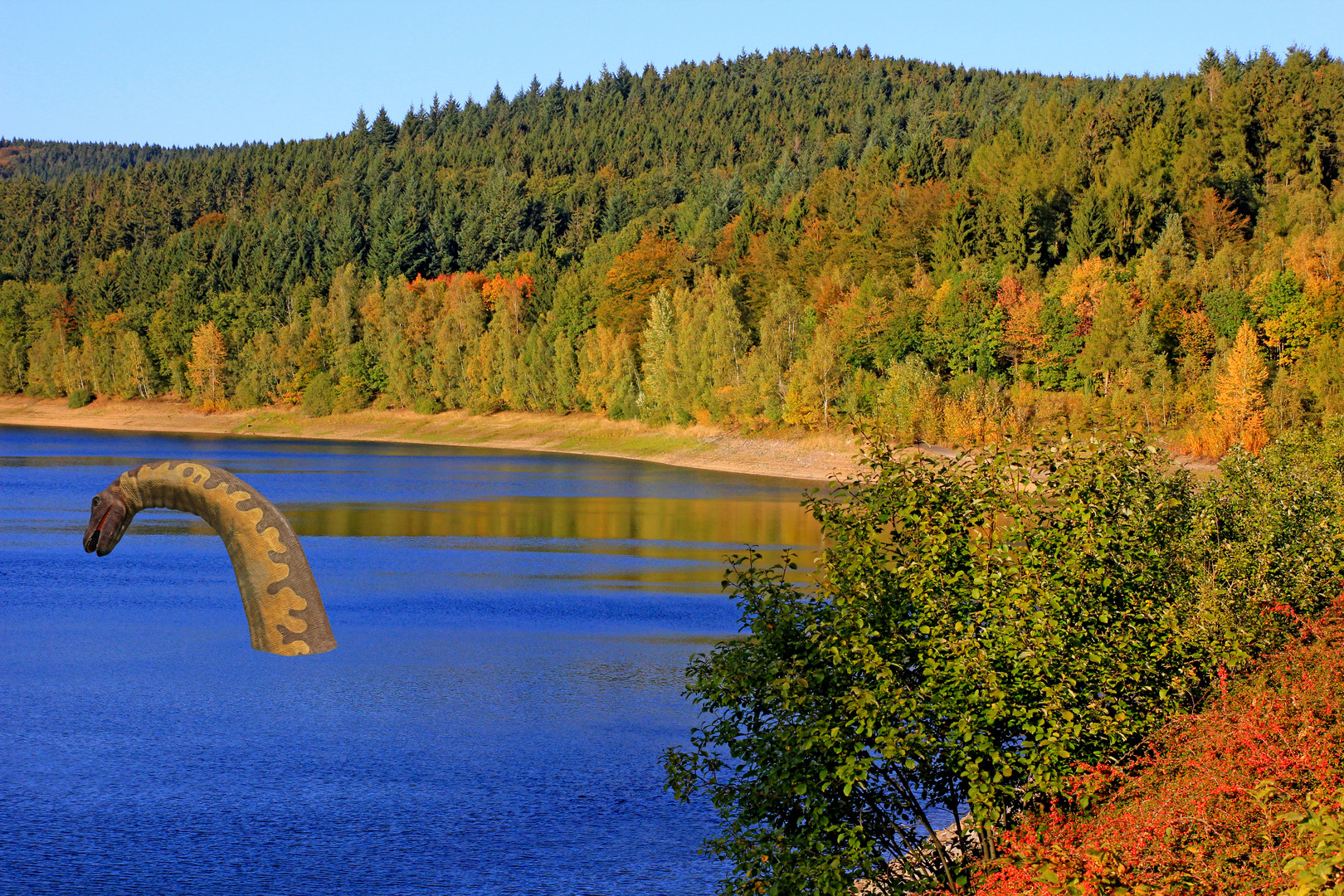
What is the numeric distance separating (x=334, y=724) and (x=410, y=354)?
399 ft

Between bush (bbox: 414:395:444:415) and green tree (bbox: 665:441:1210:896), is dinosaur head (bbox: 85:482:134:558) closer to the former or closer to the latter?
green tree (bbox: 665:441:1210:896)

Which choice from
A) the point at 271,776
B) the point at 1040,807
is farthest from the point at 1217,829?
the point at 271,776

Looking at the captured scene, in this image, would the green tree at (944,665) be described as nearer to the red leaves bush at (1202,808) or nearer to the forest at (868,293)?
the red leaves bush at (1202,808)

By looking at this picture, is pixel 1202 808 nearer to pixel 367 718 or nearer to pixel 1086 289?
pixel 367 718

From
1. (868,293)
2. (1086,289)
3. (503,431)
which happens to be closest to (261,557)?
(1086,289)

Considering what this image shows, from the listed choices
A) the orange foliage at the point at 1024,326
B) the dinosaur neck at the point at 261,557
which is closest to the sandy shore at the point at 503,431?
the orange foliage at the point at 1024,326

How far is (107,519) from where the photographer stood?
8266mm

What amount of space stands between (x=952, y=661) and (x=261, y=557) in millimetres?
6726

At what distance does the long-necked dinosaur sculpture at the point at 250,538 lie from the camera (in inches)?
294

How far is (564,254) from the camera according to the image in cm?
16712

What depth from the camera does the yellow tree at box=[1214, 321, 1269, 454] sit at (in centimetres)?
7131

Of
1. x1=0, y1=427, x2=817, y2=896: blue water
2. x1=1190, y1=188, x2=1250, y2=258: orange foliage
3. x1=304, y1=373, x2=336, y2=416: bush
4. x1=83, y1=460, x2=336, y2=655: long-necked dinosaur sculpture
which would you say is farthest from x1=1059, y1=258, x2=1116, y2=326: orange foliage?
x1=304, y1=373, x2=336, y2=416: bush

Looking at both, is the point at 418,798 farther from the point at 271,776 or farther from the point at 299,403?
the point at 299,403

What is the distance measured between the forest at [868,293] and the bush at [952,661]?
144 feet
